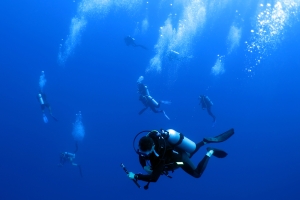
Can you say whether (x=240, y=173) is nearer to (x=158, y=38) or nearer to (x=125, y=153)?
(x=125, y=153)

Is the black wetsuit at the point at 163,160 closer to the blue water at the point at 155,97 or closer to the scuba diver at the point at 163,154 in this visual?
the scuba diver at the point at 163,154

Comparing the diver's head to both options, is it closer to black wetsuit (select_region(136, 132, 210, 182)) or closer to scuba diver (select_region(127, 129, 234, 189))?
scuba diver (select_region(127, 129, 234, 189))

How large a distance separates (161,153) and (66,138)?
1684 inches

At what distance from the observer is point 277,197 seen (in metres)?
41.2

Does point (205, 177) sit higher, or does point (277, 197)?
point (205, 177)

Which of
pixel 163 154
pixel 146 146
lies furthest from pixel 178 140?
pixel 146 146

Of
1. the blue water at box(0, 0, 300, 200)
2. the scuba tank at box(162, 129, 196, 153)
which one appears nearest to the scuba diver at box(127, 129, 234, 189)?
the scuba tank at box(162, 129, 196, 153)

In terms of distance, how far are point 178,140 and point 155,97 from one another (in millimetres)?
40943

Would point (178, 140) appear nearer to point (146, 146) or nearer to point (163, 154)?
point (163, 154)

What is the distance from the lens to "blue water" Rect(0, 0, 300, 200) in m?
42.0

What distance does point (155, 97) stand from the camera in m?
46.4

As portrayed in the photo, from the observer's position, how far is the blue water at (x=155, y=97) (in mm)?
41969

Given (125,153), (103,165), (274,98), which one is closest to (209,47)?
(274,98)

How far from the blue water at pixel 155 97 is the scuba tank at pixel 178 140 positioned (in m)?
35.0
